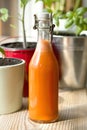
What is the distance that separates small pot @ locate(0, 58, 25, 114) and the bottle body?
6 centimetres

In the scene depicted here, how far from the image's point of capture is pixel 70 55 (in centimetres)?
85

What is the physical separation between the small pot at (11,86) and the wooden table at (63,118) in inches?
0.8

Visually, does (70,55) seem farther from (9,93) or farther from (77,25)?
(9,93)

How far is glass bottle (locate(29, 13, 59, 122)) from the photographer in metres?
0.63

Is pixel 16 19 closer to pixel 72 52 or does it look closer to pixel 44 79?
pixel 72 52

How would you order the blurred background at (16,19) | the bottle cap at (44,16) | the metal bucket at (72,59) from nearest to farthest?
the bottle cap at (44,16), the metal bucket at (72,59), the blurred background at (16,19)

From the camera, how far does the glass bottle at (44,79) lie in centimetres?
63

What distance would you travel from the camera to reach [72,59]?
0.85m

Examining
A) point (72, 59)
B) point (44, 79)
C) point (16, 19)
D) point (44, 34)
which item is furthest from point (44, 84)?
point (16, 19)

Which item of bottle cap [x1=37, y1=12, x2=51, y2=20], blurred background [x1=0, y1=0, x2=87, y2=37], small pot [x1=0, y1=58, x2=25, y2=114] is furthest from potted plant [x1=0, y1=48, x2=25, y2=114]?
blurred background [x1=0, y1=0, x2=87, y2=37]

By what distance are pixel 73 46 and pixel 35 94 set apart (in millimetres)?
256

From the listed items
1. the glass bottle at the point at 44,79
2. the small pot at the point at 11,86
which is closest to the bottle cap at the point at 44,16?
the glass bottle at the point at 44,79

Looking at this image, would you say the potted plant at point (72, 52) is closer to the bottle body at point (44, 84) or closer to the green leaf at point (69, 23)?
the green leaf at point (69, 23)

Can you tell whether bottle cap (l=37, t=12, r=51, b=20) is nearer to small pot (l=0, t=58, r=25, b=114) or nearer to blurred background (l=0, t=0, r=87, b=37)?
small pot (l=0, t=58, r=25, b=114)
